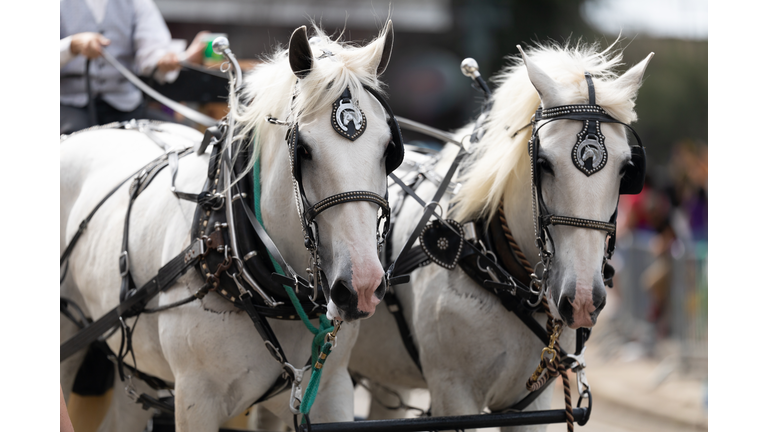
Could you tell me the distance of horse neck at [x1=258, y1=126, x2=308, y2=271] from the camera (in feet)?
6.66

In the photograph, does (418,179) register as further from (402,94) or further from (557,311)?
(402,94)

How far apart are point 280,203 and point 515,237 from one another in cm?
88

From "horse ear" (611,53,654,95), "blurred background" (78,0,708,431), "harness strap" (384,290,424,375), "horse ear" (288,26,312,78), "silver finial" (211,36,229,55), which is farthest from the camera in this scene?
"blurred background" (78,0,708,431)

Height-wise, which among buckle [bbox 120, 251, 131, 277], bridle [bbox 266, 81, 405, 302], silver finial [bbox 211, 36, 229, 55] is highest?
silver finial [bbox 211, 36, 229, 55]

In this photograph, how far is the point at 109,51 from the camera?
→ 3584 millimetres

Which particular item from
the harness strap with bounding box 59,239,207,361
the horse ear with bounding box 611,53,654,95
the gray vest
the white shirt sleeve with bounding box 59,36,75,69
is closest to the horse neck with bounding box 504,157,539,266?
the horse ear with bounding box 611,53,654,95

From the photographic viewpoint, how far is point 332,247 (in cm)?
179

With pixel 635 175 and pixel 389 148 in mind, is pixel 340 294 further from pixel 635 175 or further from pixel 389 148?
pixel 635 175

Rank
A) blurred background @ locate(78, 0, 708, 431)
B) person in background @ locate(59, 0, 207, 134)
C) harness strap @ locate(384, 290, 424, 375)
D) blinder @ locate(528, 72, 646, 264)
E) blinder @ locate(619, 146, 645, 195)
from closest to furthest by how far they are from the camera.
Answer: blinder @ locate(528, 72, 646, 264), blinder @ locate(619, 146, 645, 195), harness strap @ locate(384, 290, 424, 375), person in background @ locate(59, 0, 207, 134), blurred background @ locate(78, 0, 708, 431)

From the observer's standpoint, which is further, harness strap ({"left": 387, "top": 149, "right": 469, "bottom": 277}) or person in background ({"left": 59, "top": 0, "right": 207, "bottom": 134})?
person in background ({"left": 59, "top": 0, "right": 207, "bottom": 134})

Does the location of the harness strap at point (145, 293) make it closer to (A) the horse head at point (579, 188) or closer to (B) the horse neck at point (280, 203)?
(B) the horse neck at point (280, 203)

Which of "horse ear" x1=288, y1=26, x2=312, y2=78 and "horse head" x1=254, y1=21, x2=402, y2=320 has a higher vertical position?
"horse ear" x1=288, y1=26, x2=312, y2=78

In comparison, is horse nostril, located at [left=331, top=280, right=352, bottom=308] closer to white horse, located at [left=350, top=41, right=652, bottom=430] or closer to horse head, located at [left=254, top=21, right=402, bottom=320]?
horse head, located at [left=254, top=21, right=402, bottom=320]

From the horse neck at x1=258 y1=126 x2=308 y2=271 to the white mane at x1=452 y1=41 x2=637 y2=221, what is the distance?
2.42ft
